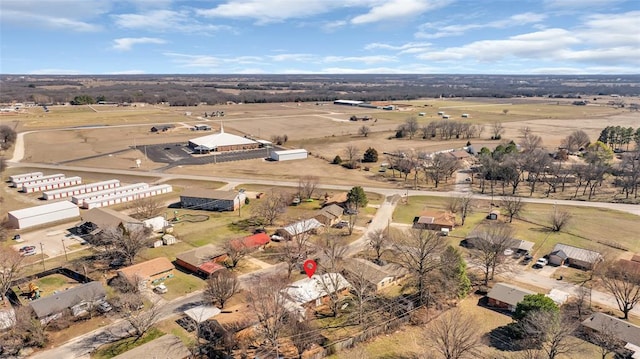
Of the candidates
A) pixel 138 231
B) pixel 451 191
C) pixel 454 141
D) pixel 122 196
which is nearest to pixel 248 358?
pixel 138 231

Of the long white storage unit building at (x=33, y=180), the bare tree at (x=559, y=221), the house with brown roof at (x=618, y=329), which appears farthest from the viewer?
the long white storage unit building at (x=33, y=180)

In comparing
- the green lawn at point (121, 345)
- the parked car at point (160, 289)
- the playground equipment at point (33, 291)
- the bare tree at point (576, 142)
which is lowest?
the green lawn at point (121, 345)

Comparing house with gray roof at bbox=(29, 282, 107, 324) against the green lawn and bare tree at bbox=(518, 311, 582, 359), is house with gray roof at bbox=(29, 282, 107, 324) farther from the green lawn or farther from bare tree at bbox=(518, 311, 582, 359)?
bare tree at bbox=(518, 311, 582, 359)

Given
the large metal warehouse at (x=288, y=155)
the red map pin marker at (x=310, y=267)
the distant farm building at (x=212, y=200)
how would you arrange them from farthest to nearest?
the large metal warehouse at (x=288, y=155), the distant farm building at (x=212, y=200), the red map pin marker at (x=310, y=267)

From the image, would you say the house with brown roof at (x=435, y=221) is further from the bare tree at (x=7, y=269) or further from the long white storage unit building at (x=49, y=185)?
the long white storage unit building at (x=49, y=185)

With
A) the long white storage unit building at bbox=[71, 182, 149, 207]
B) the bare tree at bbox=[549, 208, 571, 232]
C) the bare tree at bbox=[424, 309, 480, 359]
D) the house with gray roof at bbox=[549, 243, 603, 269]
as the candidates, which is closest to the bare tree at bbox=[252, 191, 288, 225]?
the long white storage unit building at bbox=[71, 182, 149, 207]

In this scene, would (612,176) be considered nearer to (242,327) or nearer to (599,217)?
(599,217)

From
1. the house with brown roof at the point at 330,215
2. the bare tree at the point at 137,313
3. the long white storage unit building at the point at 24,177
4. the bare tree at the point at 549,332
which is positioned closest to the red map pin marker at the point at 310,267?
the bare tree at the point at 137,313
